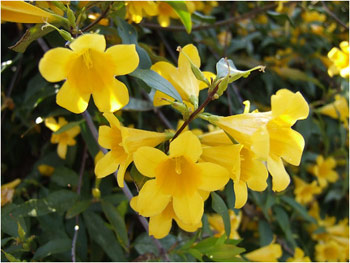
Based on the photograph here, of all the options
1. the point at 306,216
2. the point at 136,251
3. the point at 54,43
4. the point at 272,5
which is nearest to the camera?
the point at 54,43

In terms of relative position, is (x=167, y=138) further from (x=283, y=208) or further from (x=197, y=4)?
(x=283, y=208)

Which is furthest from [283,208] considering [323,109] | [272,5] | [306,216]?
[272,5]

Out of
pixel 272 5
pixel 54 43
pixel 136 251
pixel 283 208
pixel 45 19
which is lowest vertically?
pixel 283 208

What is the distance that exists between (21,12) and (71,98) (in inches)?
11.2

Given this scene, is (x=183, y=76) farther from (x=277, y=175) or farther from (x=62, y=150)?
(x=62, y=150)

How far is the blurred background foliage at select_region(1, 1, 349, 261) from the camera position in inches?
56.0

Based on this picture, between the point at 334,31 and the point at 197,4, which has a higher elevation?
the point at 197,4

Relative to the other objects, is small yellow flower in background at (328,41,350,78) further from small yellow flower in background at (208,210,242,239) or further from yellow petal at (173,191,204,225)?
yellow petal at (173,191,204,225)

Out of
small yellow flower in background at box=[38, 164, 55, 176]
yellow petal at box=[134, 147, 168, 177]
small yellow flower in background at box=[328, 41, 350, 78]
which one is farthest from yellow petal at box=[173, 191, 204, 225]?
small yellow flower in background at box=[328, 41, 350, 78]

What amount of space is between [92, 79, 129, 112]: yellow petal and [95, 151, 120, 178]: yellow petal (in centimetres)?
13

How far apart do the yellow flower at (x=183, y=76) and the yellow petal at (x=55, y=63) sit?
0.28 m

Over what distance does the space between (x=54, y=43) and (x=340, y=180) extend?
1985 mm

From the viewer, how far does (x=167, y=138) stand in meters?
1.02

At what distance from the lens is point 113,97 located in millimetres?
1010
